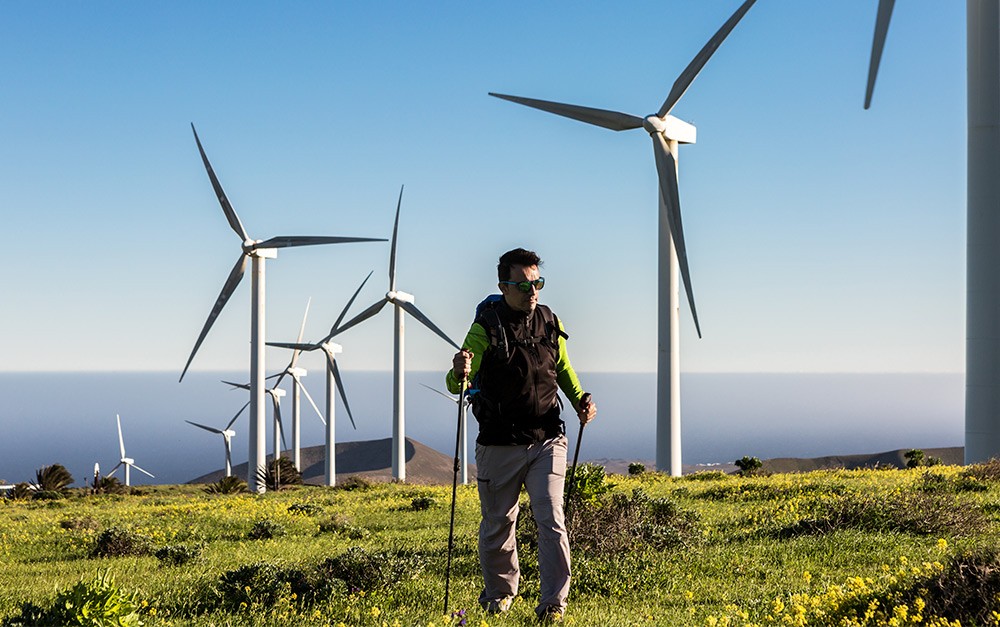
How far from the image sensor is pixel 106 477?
41906mm

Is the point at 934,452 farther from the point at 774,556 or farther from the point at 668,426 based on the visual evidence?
the point at 774,556

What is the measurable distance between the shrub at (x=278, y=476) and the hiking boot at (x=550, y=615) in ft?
108

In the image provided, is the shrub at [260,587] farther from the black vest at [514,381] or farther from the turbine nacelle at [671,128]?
the turbine nacelle at [671,128]

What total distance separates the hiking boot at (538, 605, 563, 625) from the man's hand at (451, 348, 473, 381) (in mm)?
1807

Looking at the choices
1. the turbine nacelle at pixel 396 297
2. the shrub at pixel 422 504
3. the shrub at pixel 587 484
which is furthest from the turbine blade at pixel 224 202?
the shrub at pixel 587 484

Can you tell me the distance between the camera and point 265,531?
15.8 meters

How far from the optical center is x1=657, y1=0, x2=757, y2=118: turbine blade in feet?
91.1

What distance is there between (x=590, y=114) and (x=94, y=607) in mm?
25968

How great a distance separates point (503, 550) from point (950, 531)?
19.4ft

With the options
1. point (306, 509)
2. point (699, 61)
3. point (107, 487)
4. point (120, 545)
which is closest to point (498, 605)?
point (120, 545)

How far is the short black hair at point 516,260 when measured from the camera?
7680 mm

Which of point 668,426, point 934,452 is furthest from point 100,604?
point 934,452

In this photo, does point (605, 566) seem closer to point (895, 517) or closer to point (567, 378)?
point (567, 378)

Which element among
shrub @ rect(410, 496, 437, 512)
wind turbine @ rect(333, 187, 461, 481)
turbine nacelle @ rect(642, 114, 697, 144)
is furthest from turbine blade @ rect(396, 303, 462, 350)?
shrub @ rect(410, 496, 437, 512)
